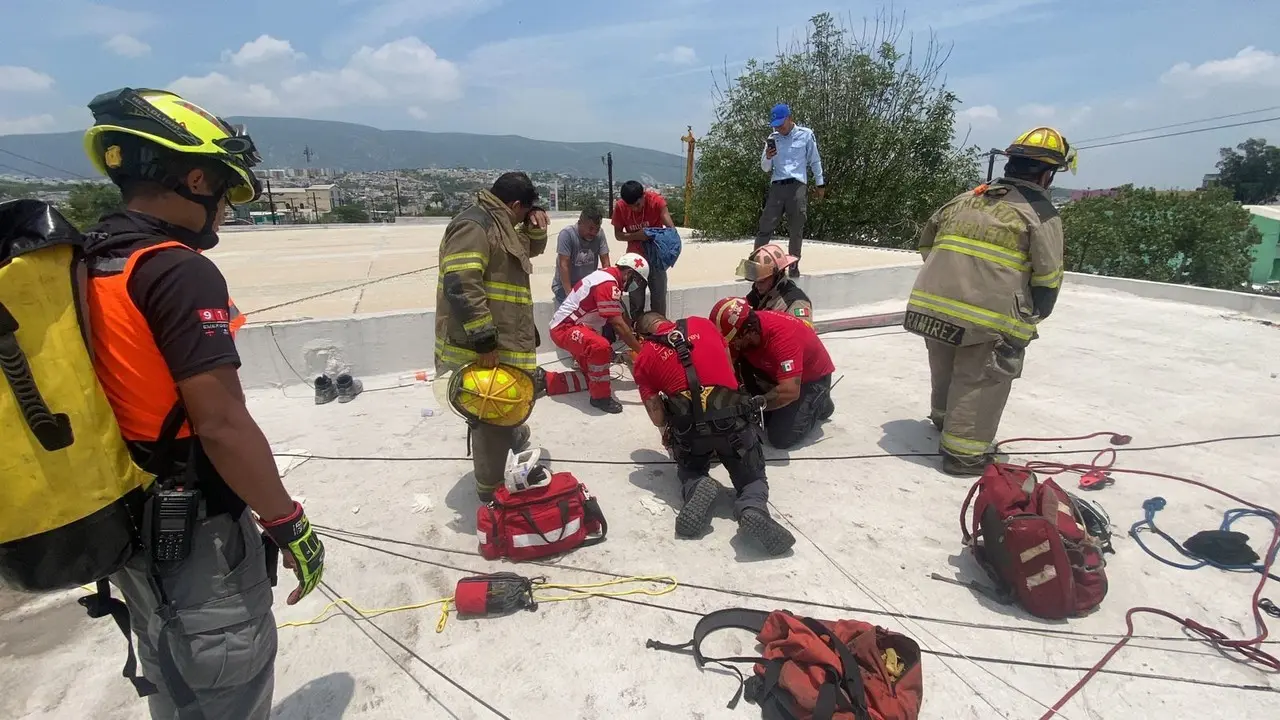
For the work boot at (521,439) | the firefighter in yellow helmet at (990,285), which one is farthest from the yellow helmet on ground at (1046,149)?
the work boot at (521,439)

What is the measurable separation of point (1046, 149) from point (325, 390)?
17.8 feet

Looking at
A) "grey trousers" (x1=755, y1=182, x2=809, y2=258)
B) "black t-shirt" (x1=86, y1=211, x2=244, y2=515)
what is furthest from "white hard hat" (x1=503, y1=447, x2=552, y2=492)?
"grey trousers" (x1=755, y1=182, x2=809, y2=258)

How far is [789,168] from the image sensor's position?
6965 millimetres

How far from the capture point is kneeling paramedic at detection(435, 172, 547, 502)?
3092 millimetres

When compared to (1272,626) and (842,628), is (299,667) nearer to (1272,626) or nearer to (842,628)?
(842,628)

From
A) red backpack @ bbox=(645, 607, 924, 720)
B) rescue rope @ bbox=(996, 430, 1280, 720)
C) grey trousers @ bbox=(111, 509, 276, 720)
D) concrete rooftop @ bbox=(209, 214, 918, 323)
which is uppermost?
concrete rooftop @ bbox=(209, 214, 918, 323)

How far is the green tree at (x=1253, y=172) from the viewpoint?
56125 mm

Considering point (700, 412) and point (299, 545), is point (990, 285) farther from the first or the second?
point (299, 545)

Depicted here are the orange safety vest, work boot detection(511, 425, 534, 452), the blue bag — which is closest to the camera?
the orange safety vest

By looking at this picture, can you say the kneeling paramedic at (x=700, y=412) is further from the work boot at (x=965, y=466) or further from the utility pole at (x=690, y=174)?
the utility pole at (x=690, y=174)

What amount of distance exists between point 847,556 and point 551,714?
A: 1617 mm

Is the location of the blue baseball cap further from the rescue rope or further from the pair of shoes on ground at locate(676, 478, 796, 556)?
the rescue rope

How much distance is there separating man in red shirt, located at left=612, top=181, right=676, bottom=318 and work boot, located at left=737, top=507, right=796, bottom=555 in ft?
9.54

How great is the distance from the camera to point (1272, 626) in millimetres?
2559
